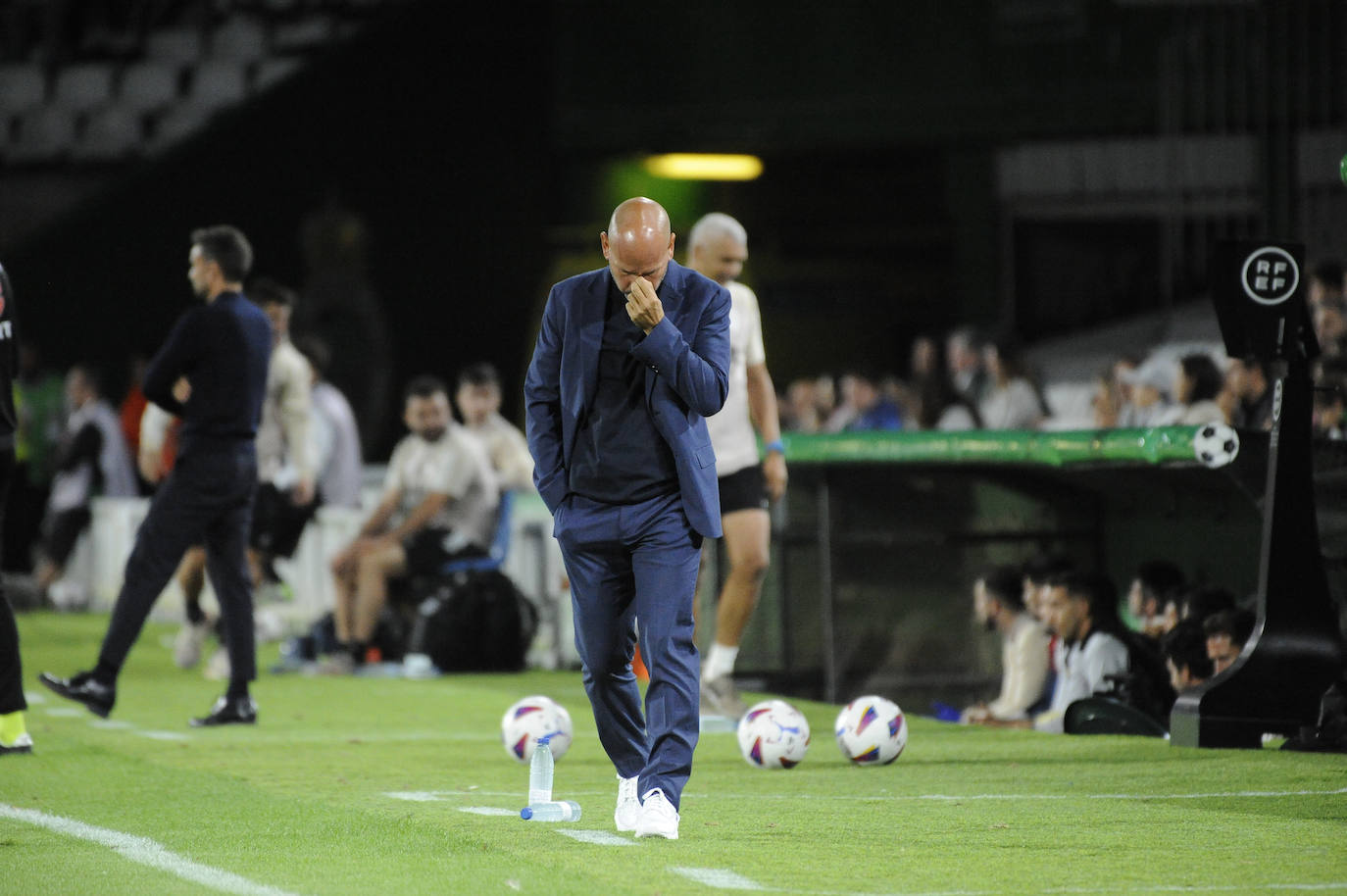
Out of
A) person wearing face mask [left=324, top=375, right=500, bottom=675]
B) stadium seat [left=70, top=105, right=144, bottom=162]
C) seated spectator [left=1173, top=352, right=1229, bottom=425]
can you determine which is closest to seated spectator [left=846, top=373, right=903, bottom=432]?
person wearing face mask [left=324, top=375, right=500, bottom=675]

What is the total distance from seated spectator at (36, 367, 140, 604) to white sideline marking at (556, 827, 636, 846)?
14701mm

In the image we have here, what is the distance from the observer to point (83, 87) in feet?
88.2

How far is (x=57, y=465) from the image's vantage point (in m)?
20.4

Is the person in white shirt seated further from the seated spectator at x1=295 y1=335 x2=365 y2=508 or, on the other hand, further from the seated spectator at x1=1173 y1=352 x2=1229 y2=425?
the seated spectator at x1=295 y1=335 x2=365 y2=508

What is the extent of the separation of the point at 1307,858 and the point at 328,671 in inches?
346

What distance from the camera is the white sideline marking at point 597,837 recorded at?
621 centimetres

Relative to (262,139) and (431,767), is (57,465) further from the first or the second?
(431,767)

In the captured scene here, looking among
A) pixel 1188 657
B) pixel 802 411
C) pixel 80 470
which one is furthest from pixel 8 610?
pixel 80 470

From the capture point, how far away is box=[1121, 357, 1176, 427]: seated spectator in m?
12.3

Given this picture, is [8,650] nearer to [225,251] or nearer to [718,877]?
[225,251]

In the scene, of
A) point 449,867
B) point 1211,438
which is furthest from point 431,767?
point 1211,438

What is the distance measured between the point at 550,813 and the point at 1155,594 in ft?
16.2

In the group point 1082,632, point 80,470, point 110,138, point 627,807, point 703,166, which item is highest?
point 110,138

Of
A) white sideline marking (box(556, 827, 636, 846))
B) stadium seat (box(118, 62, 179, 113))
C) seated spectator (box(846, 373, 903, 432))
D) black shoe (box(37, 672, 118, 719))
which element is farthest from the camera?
stadium seat (box(118, 62, 179, 113))
